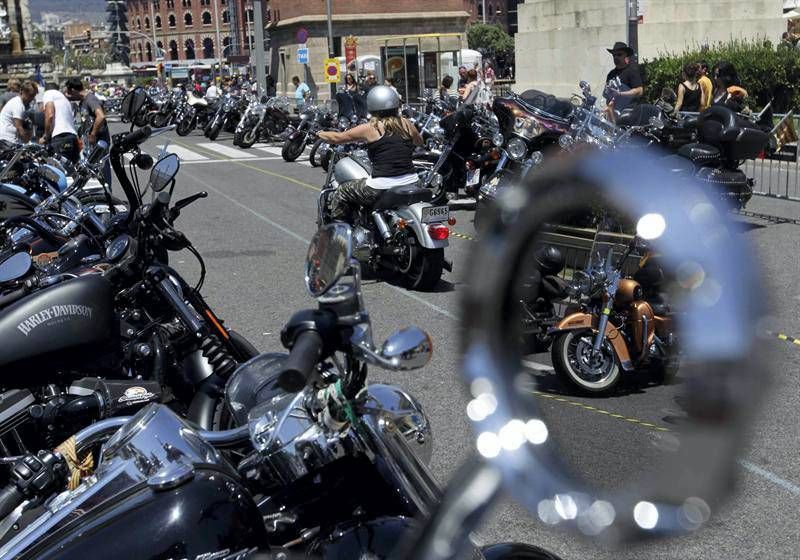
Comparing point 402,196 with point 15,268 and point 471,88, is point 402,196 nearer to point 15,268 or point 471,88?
point 15,268

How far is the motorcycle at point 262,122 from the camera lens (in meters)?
22.9

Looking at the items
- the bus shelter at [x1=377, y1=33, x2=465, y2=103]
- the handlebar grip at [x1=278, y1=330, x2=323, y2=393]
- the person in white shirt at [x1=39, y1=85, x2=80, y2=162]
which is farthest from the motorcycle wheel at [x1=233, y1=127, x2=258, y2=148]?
the handlebar grip at [x1=278, y1=330, x2=323, y2=393]

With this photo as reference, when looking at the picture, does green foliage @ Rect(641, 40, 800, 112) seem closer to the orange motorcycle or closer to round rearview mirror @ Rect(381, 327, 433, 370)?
the orange motorcycle

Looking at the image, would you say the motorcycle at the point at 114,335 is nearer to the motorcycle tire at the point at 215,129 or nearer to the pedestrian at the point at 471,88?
the pedestrian at the point at 471,88

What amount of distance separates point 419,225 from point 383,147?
0.78 metres

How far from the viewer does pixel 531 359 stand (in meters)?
1.36

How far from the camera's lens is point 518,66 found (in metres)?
24.5

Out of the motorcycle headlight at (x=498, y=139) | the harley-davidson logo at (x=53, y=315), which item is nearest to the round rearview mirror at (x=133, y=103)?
the harley-davidson logo at (x=53, y=315)

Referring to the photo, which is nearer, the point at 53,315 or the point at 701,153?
the point at 53,315

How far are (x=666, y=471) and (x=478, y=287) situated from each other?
1.03ft

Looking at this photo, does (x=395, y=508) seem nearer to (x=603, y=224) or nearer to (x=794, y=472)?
(x=603, y=224)

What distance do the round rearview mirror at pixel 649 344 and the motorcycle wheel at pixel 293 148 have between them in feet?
55.4

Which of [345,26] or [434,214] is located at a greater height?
[345,26]

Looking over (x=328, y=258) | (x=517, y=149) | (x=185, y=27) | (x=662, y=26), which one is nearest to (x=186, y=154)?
(x=662, y=26)
